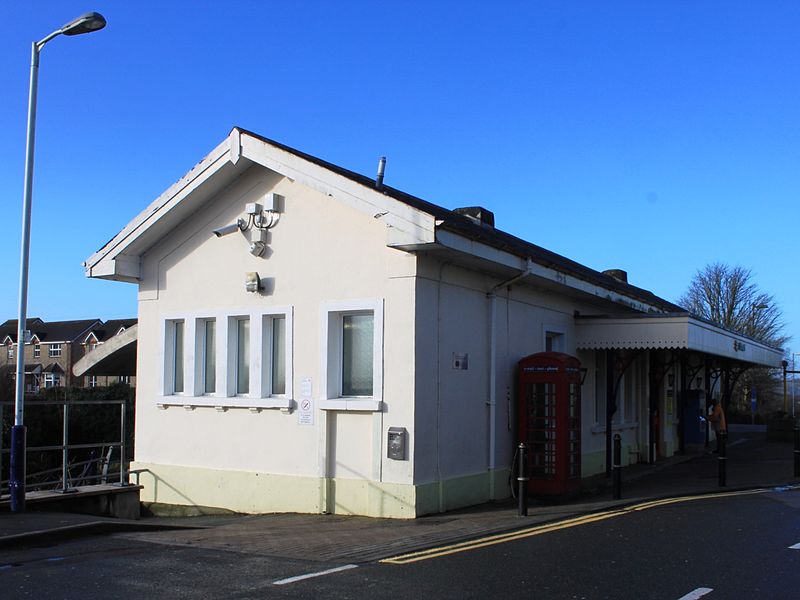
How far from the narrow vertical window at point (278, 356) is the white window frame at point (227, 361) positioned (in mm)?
95

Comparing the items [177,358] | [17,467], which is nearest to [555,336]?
[177,358]

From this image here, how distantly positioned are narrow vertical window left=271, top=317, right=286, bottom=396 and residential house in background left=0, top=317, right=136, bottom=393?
68744mm

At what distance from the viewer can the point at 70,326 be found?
86812 mm

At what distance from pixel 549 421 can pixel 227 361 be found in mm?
5604

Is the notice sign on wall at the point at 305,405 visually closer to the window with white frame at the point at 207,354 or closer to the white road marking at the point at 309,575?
the window with white frame at the point at 207,354

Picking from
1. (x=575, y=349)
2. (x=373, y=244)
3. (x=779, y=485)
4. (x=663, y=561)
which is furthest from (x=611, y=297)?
(x=663, y=561)

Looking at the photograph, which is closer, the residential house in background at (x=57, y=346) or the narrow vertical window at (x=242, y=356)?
the narrow vertical window at (x=242, y=356)

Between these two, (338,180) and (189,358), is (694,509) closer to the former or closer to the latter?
(338,180)

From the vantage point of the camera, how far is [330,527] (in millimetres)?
10930

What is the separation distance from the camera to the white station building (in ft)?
38.2

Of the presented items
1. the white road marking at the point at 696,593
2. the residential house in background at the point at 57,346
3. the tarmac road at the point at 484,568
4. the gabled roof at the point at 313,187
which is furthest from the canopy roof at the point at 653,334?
the residential house in background at the point at 57,346

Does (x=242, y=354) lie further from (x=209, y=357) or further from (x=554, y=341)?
(x=554, y=341)

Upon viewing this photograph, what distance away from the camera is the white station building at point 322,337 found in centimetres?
1163

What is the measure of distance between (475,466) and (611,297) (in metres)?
6.29
